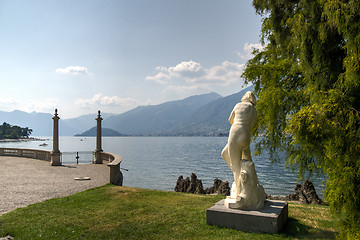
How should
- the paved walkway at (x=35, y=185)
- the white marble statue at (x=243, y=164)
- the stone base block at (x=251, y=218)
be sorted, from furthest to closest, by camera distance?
the paved walkway at (x=35, y=185) → the white marble statue at (x=243, y=164) → the stone base block at (x=251, y=218)

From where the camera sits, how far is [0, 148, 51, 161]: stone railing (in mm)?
25500

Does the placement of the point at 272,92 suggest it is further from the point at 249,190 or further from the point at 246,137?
the point at 249,190

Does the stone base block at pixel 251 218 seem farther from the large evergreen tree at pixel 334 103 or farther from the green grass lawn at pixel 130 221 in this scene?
the large evergreen tree at pixel 334 103

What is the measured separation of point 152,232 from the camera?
712cm

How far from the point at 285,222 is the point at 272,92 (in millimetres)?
6273

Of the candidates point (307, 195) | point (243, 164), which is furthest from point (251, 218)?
point (307, 195)

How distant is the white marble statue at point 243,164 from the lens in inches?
285

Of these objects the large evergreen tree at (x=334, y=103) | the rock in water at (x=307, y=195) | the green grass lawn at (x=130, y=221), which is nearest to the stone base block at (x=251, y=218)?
the green grass lawn at (x=130, y=221)

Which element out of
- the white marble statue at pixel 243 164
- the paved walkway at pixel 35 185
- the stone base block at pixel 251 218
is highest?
the white marble statue at pixel 243 164

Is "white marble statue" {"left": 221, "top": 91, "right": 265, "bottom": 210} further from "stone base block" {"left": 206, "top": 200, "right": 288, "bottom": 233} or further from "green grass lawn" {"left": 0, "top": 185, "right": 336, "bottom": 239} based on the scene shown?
"green grass lawn" {"left": 0, "top": 185, "right": 336, "bottom": 239}

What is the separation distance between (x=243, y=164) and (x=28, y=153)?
26.4 metres

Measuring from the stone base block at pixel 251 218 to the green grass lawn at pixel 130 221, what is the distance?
0.65ft

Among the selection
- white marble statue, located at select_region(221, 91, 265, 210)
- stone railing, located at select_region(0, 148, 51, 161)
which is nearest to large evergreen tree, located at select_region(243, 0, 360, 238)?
white marble statue, located at select_region(221, 91, 265, 210)

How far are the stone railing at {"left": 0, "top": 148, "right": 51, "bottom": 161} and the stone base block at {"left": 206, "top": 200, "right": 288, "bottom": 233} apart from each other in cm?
2154
